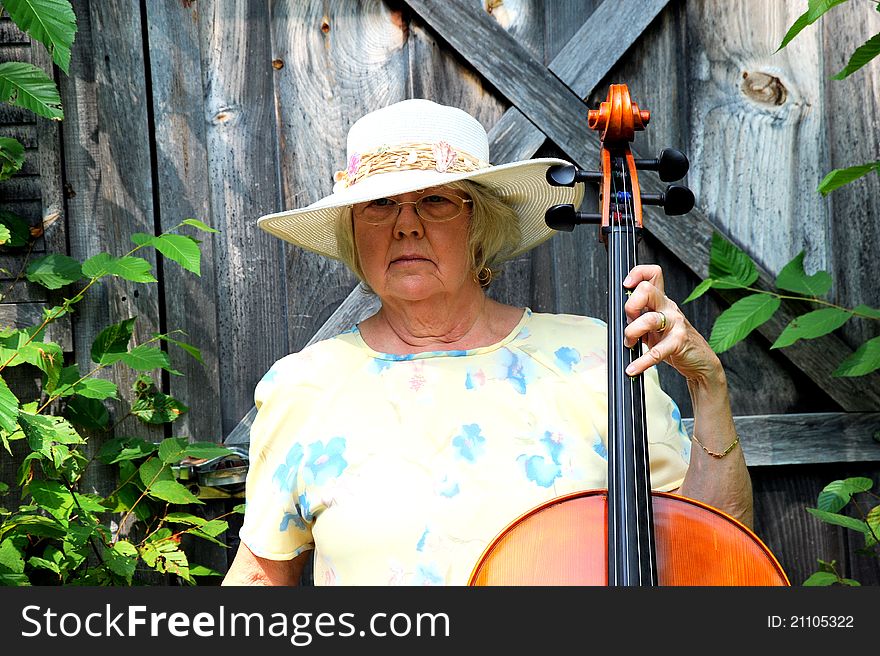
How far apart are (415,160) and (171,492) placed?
89 cm

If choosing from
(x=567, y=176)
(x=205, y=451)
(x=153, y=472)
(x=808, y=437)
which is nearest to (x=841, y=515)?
(x=808, y=437)

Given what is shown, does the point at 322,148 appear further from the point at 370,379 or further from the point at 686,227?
the point at 686,227

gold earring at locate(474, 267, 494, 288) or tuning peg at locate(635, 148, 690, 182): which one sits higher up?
tuning peg at locate(635, 148, 690, 182)

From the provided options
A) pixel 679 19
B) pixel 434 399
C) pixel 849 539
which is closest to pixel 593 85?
pixel 679 19

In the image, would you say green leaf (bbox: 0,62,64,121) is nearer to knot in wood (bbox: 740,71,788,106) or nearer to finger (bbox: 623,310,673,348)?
finger (bbox: 623,310,673,348)

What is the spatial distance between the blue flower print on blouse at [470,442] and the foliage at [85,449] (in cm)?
61

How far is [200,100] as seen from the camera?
2.14m

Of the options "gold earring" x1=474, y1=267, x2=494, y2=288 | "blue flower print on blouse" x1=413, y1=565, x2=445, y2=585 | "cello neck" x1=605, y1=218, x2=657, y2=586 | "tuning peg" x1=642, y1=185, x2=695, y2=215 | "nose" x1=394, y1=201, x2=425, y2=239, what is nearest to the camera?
"cello neck" x1=605, y1=218, x2=657, y2=586

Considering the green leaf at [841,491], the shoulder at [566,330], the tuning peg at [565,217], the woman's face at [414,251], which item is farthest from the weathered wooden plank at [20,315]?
the green leaf at [841,491]

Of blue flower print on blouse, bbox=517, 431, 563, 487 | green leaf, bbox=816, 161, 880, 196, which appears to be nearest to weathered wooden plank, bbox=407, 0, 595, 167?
green leaf, bbox=816, 161, 880, 196

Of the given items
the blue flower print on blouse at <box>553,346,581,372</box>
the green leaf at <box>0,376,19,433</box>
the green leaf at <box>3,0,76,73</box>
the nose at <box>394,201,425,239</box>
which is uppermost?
the green leaf at <box>3,0,76,73</box>

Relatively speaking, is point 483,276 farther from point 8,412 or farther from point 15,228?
point 15,228

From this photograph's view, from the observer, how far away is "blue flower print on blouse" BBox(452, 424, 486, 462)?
5.55ft

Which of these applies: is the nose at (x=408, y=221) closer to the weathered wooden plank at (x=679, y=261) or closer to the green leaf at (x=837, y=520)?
the weathered wooden plank at (x=679, y=261)
